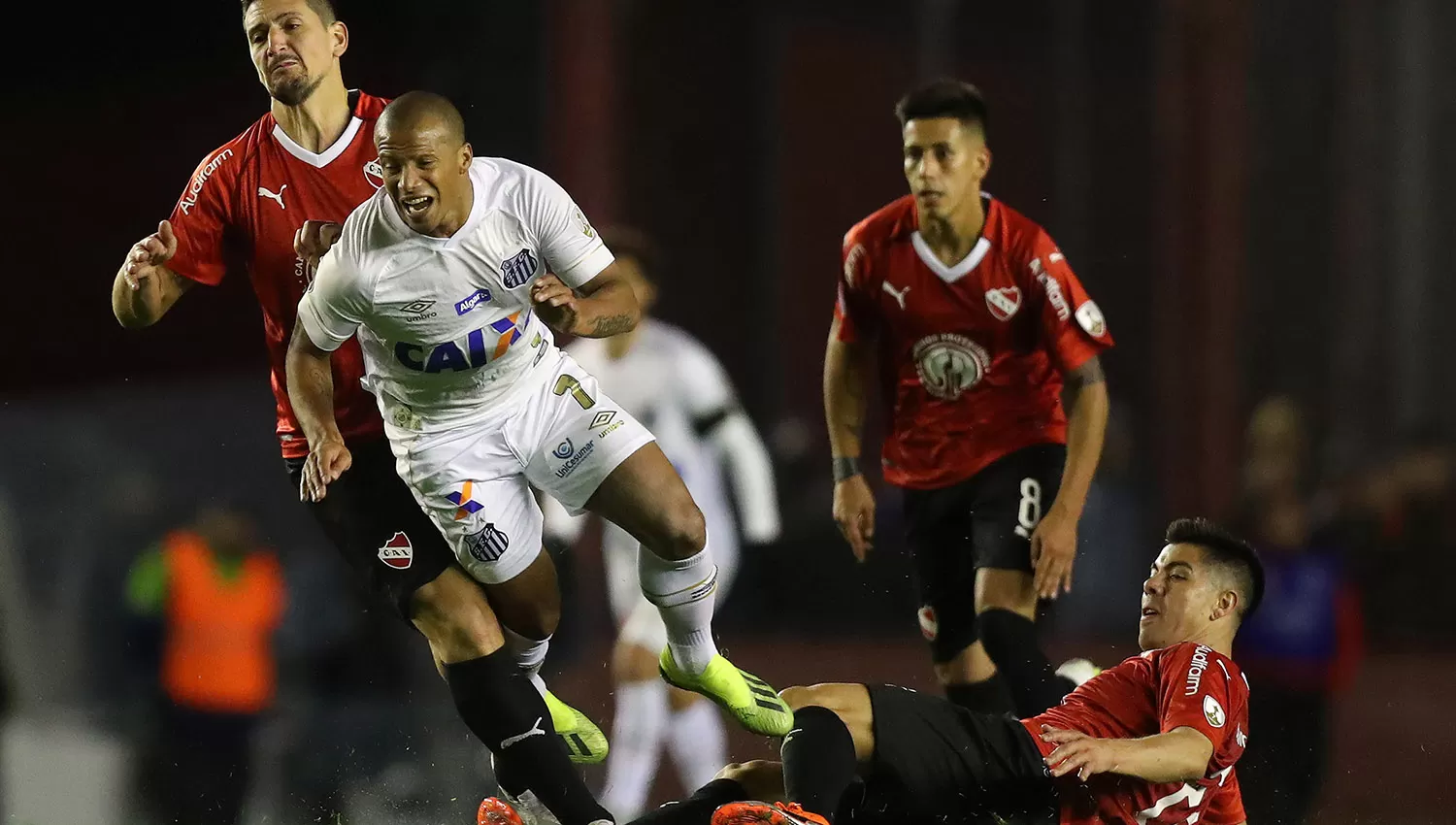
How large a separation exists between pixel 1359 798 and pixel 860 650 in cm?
167

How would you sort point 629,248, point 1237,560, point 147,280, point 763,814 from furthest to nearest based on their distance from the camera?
point 629,248
point 147,280
point 1237,560
point 763,814

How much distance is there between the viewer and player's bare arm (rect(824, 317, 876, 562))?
379 cm

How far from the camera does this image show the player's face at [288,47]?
10.8 feet

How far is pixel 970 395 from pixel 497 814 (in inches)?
59.7

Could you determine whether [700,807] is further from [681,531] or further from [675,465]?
[675,465]

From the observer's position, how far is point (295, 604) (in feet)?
16.6

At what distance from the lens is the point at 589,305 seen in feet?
9.18

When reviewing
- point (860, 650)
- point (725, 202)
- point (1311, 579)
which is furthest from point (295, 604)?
point (1311, 579)

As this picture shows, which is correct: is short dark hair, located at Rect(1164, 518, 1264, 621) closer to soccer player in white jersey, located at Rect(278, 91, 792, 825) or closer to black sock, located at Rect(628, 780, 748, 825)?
soccer player in white jersey, located at Rect(278, 91, 792, 825)

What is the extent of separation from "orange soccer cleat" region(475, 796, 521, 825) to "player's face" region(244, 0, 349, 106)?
1.58m

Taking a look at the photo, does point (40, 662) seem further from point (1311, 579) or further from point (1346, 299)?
point (1346, 299)

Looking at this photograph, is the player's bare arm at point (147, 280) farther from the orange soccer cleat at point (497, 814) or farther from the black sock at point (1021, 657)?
the black sock at point (1021, 657)

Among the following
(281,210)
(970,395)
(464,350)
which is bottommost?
(970,395)

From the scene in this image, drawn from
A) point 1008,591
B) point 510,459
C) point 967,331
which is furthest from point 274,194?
point 1008,591
